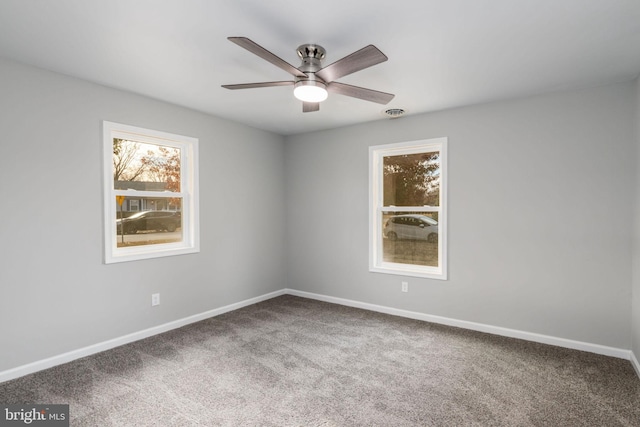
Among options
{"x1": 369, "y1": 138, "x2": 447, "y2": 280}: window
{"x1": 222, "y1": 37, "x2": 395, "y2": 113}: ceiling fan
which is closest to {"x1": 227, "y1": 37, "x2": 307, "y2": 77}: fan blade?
{"x1": 222, "y1": 37, "x2": 395, "y2": 113}: ceiling fan

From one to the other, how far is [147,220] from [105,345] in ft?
4.13

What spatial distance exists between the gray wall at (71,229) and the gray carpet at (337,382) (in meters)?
0.31

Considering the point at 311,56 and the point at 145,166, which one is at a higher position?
the point at 311,56

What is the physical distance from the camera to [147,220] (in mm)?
3605

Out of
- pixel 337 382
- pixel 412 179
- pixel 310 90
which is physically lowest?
pixel 337 382

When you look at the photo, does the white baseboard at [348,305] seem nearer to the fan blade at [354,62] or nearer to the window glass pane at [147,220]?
the window glass pane at [147,220]

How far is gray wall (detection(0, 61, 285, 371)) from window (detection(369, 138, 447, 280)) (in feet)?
6.75

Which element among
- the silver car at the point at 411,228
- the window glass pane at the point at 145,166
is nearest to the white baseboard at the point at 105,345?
the window glass pane at the point at 145,166

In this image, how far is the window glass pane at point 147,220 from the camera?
3369 mm

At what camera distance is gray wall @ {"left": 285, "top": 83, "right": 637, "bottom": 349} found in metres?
3.00

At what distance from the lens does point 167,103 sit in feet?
11.9

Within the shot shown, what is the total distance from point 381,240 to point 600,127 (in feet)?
8.16

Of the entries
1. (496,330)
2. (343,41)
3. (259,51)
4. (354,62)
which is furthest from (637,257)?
(259,51)

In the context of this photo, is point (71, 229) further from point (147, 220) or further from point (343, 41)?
point (343, 41)
